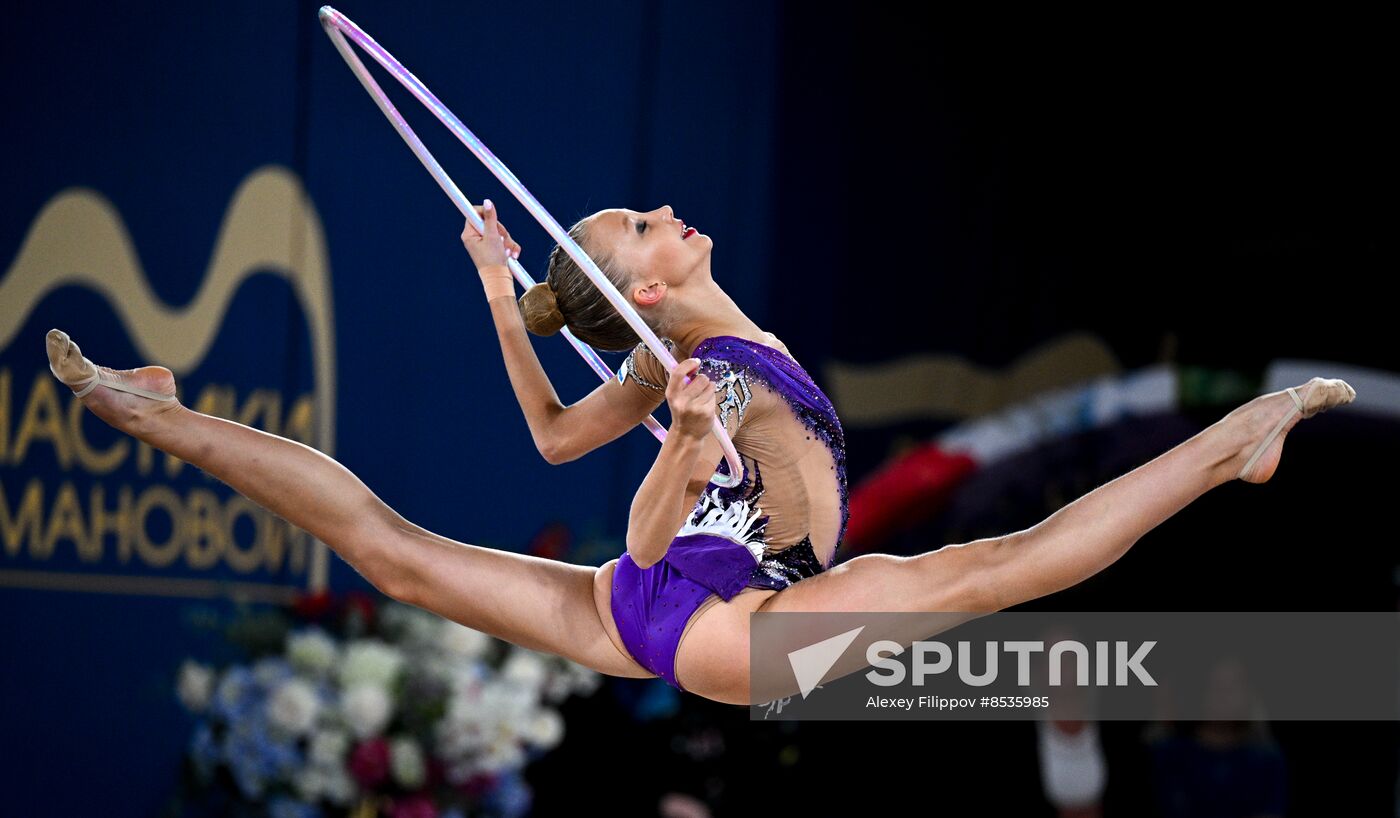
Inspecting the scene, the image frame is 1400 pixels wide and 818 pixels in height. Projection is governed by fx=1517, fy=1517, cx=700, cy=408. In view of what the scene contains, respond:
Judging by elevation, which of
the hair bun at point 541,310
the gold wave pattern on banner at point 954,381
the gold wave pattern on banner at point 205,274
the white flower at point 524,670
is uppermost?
the gold wave pattern on banner at point 954,381

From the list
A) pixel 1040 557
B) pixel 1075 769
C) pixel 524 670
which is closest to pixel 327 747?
pixel 524 670

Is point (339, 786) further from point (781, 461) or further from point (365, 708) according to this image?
point (781, 461)

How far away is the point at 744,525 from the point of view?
8.71ft

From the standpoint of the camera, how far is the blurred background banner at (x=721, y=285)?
12.3 feet

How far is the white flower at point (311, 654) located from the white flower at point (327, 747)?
0.14m

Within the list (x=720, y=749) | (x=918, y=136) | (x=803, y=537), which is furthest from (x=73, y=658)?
(x=918, y=136)

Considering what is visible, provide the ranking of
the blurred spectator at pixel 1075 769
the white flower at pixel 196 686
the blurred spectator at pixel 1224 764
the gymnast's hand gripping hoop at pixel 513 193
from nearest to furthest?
1. the gymnast's hand gripping hoop at pixel 513 193
2. the white flower at pixel 196 686
3. the blurred spectator at pixel 1224 764
4. the blurred spectator at pixel 1075 769

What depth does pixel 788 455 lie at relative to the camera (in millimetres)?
2611

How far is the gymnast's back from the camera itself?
2543 millimetres

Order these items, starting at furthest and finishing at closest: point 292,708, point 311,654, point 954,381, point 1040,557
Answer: point 954,381
point 311,654
point 292,708
point 1040,557

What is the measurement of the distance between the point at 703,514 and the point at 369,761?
109 centimetres

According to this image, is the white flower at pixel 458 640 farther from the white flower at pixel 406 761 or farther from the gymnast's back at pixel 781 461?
the gymnast's back at pixel 781 461

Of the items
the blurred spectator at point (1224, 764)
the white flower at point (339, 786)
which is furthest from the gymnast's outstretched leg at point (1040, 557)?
the blurred spectator at point (1224, 764)

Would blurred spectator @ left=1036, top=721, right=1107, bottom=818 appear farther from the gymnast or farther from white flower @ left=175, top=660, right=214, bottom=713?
white flower @ left=175, top=660, right=214, bottom=713
